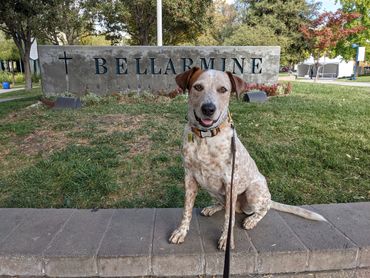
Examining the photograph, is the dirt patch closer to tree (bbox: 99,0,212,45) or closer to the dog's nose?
the dog's nose

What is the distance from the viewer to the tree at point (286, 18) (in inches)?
1240

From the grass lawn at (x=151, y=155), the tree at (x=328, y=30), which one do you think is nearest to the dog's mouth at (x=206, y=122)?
the grass lawn at (x=151, y=155)

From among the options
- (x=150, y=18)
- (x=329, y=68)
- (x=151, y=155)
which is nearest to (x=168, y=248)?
(x=151, y=155)

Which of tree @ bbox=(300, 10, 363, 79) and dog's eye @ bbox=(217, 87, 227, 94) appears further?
tree @ bbox=(300, 10, 363, 79)

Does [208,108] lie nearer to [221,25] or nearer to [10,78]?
[10,78]

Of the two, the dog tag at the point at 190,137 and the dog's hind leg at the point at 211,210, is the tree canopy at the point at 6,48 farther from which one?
the dog tag at the point at 190,137

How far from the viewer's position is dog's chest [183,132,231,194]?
2387 mm

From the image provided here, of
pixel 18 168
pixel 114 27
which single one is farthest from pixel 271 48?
pixel 114 27

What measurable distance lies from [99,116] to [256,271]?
5.75 m

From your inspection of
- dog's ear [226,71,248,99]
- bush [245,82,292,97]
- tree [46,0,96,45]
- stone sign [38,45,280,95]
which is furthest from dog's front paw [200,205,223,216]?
tree [46,0,96,45]

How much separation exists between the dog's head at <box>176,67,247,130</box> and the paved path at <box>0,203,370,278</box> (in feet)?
3.53

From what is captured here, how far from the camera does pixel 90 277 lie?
246 centimetres

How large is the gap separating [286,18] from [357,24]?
23.3ft

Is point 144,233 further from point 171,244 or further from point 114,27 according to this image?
point 114,27
